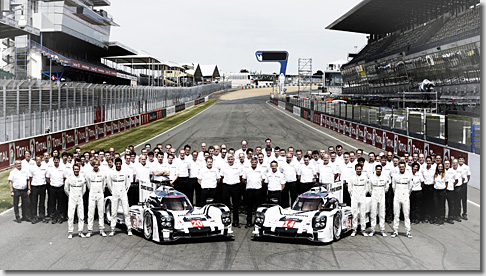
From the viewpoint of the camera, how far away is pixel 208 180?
13305mm

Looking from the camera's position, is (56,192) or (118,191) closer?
(118,191)

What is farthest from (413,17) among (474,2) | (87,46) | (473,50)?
(87,46)

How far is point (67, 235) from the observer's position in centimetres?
1216

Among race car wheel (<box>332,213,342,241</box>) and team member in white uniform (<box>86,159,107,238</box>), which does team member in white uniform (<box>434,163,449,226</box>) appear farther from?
team member in white uniform (<box>86,159,107,238</box>)

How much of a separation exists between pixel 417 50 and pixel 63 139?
4070cm

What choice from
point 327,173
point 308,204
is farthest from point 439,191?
point 308,204

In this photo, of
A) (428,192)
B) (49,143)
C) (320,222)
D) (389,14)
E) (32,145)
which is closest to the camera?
(320,222)

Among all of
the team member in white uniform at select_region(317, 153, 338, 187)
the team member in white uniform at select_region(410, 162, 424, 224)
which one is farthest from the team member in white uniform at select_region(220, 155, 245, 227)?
the team member in white uniform at select_region(410, 162, 424, 224)

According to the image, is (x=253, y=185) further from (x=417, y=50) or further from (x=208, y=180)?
(x=417, y=50)

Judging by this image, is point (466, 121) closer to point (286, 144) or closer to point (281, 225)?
point (281, 225)

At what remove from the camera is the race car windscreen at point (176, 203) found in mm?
11961

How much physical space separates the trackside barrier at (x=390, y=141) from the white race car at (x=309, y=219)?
5301 mm

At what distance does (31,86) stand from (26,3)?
80.1ft

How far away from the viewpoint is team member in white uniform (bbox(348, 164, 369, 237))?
1220 centimetres
